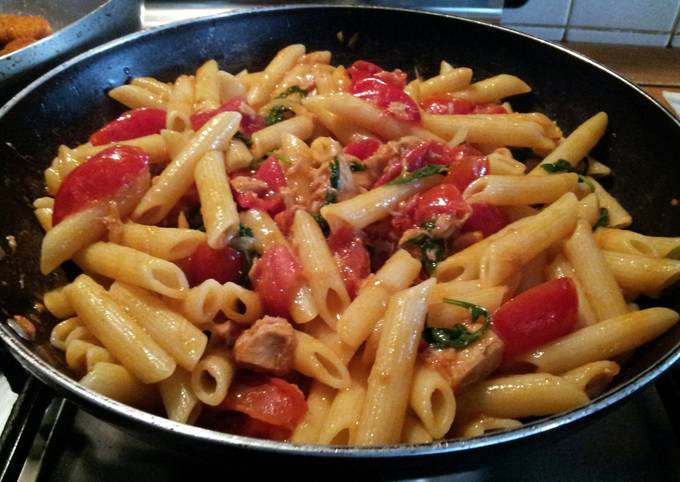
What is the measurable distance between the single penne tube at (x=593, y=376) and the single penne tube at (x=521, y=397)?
1.3 inches

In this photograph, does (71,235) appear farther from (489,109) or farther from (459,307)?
(489,109)

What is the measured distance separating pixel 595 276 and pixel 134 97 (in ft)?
4.43

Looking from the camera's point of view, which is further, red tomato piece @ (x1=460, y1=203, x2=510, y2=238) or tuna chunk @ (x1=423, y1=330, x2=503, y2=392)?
red tomato piece @ (x1=460, y1=203, x2=510, y2=238)

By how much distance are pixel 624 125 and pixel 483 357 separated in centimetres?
99

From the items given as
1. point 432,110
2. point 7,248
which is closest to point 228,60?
point 432,110

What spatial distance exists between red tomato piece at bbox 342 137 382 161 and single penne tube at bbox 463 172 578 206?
29 centimetres

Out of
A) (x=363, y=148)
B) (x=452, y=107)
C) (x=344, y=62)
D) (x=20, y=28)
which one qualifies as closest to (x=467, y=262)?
(x=363, y=148)

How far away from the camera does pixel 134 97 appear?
74.9 inches

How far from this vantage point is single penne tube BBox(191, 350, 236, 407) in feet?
4.05

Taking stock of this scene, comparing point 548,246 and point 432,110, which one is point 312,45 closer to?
point 432,110

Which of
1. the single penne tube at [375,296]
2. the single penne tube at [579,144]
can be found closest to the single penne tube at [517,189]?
the single penne tube at [579,144]

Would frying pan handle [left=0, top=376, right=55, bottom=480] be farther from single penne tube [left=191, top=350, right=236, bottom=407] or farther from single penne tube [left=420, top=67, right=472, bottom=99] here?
single penne tube [left=420, top=67, right=472, bottom=99]

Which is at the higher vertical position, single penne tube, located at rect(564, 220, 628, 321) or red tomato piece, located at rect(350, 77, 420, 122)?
red tomato piece, located at rect(350, 77, 420, 122)

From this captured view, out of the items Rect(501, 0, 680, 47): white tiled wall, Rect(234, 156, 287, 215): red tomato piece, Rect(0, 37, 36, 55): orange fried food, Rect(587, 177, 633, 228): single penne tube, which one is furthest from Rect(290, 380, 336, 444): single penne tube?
Rect(501, 0, 680, 47): white tiled wall
